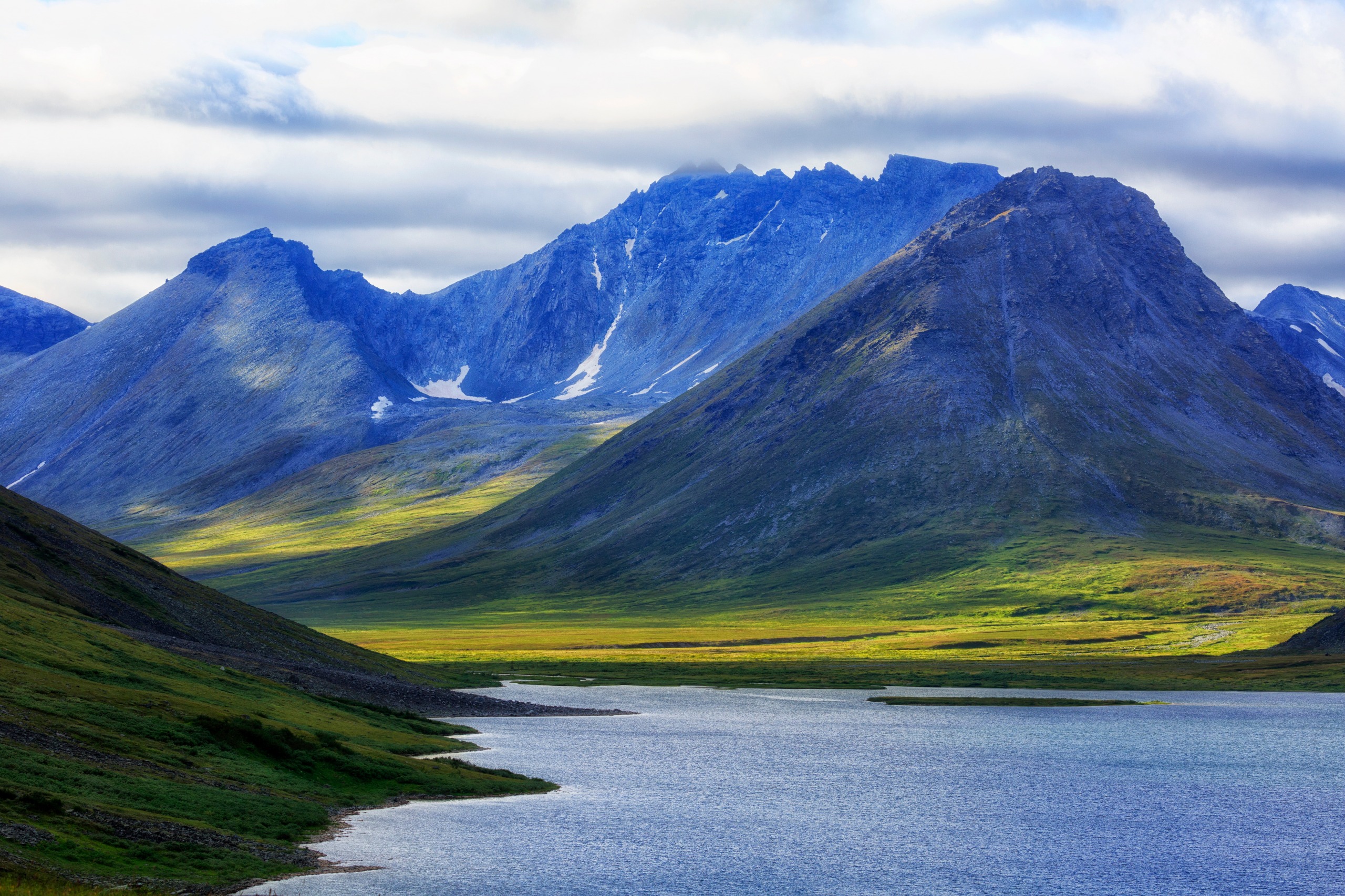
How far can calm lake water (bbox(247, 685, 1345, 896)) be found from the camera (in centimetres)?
5441

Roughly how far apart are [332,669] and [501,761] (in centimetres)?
4349

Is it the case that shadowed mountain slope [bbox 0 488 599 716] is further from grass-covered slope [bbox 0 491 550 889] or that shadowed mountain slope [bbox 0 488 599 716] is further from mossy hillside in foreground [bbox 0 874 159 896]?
mossy hillside in foreground [bbox 0 874 159 896]

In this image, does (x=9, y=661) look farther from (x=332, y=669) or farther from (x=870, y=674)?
(x=870, y=674)

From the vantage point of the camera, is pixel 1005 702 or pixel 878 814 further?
pixel 1005 702

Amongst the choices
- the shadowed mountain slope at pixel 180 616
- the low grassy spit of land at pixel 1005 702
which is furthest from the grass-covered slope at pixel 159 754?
the low grassy spit of land at pixel 1005 702

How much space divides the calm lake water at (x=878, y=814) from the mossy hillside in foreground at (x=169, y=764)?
3.44 meters

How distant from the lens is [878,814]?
7088 cm

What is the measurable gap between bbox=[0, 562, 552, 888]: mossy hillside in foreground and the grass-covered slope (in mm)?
123

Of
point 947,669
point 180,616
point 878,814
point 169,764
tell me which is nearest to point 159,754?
point 169,764

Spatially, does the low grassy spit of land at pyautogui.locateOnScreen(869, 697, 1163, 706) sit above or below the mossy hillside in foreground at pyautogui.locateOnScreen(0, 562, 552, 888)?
below

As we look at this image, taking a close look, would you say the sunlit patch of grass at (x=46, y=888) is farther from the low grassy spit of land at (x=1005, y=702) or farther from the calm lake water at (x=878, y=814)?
the low grassy spit of land at (x=1005, y=702)

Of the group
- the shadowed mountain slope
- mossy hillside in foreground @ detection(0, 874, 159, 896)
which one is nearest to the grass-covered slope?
the shadowed mountain slope

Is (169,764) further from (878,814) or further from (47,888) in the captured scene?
(878,814)

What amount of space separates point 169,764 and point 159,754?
1.13m
